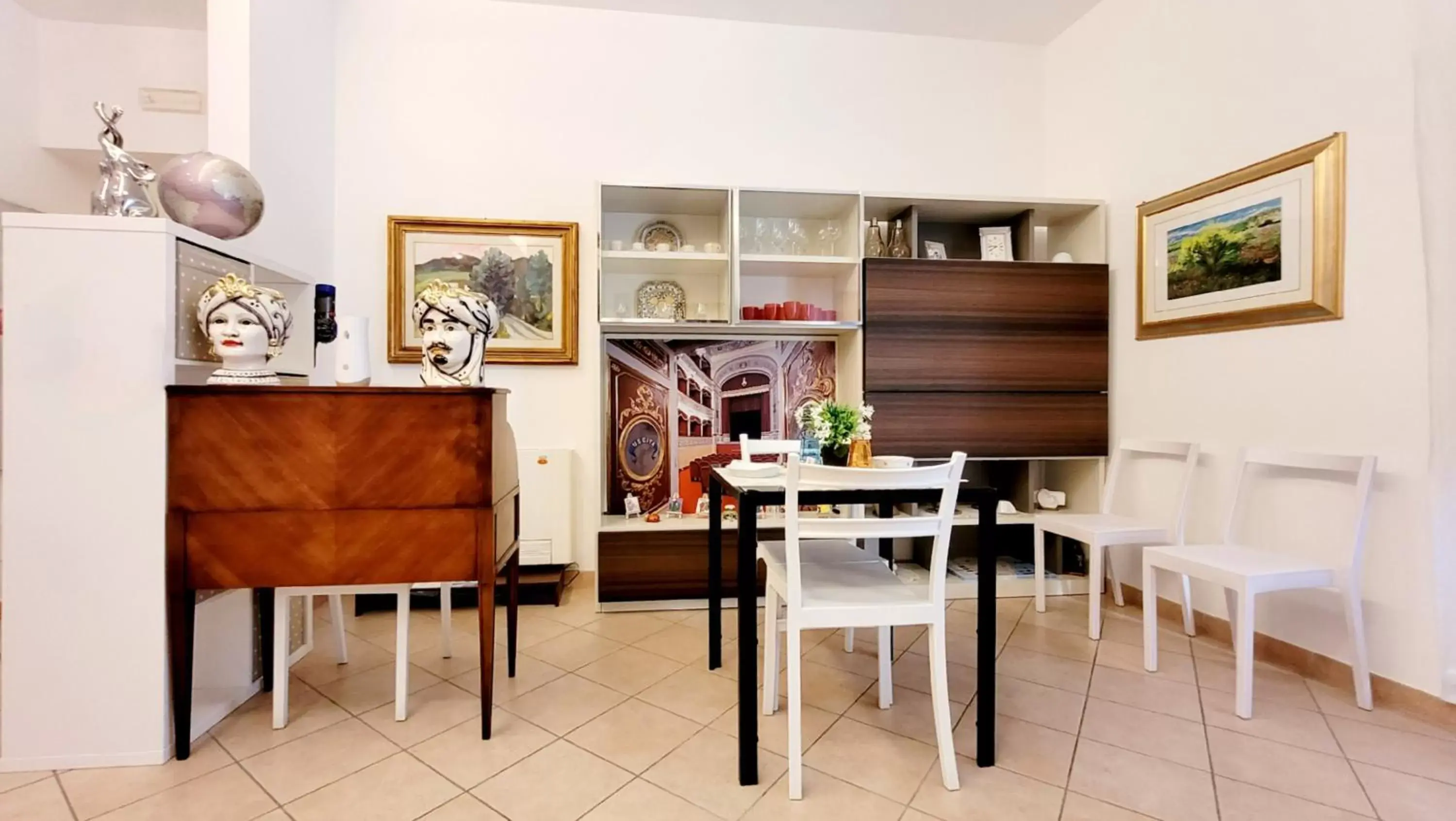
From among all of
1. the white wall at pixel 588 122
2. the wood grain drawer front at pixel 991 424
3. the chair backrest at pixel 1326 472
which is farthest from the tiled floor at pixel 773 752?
the white wall at pixel 588 122

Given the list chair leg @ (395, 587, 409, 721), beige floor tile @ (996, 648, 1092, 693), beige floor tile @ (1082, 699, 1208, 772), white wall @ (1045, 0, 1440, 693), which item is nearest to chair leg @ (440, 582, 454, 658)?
chair leg @ (395, 587, 409, 721)

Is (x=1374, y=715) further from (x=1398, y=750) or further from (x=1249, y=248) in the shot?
(x=1249, y=248)

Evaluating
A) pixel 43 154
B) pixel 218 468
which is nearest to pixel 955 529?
pixel 218 468

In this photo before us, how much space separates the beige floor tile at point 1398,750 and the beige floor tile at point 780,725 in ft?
4.95

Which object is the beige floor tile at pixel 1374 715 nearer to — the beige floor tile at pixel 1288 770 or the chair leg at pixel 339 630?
the beige floor tile at pixel 1288 770

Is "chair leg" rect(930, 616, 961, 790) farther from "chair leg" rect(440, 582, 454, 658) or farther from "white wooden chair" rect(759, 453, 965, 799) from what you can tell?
"chair leg" rect(440, 582, 454, 658)

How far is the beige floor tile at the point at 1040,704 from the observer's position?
6.19 ft

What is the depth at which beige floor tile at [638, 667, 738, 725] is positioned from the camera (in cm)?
195

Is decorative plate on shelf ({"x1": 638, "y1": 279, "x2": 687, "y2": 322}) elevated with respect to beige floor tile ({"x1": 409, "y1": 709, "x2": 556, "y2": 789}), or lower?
elevated

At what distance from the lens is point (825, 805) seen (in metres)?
1.46

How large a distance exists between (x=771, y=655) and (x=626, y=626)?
1074 mm

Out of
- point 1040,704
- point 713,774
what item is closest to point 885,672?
point 1040,704

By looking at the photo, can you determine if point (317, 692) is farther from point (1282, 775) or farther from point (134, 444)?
point (1282, 775)

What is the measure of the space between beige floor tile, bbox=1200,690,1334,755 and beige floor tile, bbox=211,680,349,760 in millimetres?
2856
